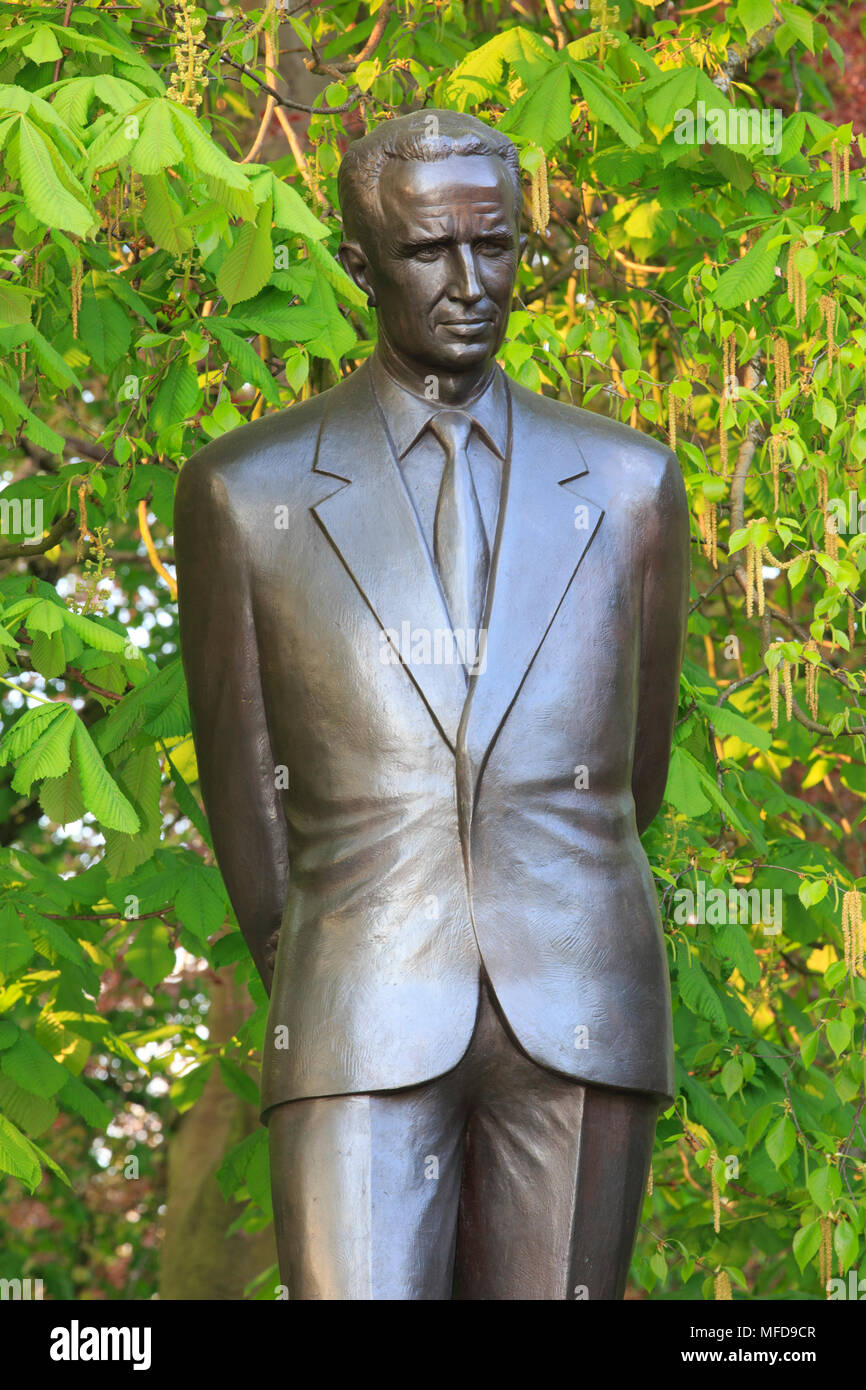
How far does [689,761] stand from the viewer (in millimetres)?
6742

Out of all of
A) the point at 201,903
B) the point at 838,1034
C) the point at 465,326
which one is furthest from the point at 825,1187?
the point at 465,326

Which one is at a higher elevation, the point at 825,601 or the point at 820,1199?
the point at 825,601

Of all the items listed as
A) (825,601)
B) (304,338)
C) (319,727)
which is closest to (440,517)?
(319,727)

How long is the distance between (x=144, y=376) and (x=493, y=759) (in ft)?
11.5

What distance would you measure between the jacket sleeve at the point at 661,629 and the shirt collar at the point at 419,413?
1.11 feet

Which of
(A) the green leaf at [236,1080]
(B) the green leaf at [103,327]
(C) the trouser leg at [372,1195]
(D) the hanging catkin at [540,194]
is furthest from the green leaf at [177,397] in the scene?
(C) the trouser leg at [372,1195]

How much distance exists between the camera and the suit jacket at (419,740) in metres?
4.02

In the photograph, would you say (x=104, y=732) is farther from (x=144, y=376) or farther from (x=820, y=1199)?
(x=820, y=1199)

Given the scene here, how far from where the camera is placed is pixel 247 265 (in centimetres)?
602

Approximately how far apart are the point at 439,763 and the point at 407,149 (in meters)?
1.16

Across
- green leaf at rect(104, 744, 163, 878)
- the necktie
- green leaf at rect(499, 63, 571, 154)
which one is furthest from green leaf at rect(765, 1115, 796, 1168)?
the necktie

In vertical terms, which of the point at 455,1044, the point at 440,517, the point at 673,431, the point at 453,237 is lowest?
the point at 673,431

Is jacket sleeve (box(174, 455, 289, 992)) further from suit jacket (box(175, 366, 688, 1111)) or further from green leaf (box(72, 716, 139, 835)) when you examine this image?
green leaf (box(72, 716, 139, 835))

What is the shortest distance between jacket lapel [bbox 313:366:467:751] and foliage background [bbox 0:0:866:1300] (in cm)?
99
